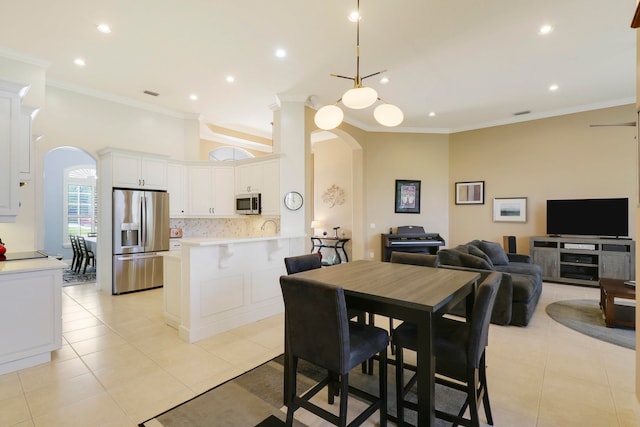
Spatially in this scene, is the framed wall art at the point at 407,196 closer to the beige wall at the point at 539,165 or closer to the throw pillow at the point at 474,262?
the beige wall at the point at 539,165

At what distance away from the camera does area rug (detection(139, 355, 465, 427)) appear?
1.97 m

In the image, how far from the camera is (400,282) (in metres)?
2.11

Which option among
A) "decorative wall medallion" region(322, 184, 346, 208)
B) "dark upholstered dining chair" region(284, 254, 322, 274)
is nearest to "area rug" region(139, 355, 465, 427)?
"dark upholstered dining chair" region(284, 254, 322, 274)

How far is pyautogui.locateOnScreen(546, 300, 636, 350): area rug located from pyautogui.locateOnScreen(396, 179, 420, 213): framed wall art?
3378 mm

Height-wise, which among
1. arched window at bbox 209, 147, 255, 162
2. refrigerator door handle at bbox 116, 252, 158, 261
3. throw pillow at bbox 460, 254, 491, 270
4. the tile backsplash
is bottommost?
refrigerator door handle at bbox 116, 252, 158, 261

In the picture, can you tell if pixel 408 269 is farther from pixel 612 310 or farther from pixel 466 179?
pixel 466 179

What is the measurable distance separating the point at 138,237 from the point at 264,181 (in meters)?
2.41

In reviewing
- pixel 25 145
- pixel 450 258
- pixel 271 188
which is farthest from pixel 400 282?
pixel 25 145

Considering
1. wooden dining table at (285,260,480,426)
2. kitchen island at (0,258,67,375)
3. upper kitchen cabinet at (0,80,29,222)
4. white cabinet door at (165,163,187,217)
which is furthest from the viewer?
white cabinet door at (165,163,187,217)

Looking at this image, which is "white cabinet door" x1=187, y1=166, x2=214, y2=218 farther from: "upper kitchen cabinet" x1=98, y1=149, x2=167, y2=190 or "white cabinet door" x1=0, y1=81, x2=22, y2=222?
"white cabinet door" x1=0, y1=81, x2=22, y2=222

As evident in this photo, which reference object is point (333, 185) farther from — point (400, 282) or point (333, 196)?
point (400, 282)

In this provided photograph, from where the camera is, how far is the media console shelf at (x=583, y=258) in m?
5.11

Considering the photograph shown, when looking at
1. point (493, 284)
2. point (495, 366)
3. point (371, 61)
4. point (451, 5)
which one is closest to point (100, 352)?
point (493, 284)

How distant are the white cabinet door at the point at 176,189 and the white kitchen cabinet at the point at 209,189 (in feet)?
0.37
